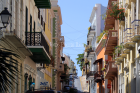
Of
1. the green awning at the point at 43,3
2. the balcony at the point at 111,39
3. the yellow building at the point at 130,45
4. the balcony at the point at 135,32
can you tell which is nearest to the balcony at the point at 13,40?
the balcony at the point at 135,32

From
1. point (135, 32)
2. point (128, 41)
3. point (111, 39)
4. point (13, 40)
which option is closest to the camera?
point (13, 40)

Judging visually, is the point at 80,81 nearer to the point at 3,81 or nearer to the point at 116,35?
the point at 116,35

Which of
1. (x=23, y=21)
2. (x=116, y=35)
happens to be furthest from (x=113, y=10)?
(x=23, y=21)

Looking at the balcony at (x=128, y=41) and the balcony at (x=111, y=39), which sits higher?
the balcony at (x=111, y=39)

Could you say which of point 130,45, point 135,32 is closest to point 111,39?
point 130,45

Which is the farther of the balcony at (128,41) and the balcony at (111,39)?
the balcony at (111,39)

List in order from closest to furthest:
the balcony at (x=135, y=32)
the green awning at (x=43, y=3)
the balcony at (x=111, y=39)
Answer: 1. the balcony at (x=135, y=32)
2. the green awning at (x=43, y=3)
3. the balcony at (x=111, y=39)

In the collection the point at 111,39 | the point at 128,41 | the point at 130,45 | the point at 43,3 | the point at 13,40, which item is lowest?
the point at 13,40

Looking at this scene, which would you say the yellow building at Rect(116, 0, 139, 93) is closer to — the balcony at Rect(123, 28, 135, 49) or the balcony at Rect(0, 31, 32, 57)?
the balcony at Rect(123, 28, 135, 49)

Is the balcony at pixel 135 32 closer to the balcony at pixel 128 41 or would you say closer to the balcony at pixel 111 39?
the balcony at pixel 128 41

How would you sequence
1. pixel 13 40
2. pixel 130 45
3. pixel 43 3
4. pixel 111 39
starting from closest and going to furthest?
pixel 13 40 → pixel 130 45 → pixel 43 3 → pixel 111 39

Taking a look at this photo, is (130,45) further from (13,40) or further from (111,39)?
(111,39)

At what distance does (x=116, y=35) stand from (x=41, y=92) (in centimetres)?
1491

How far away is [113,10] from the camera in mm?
23094
